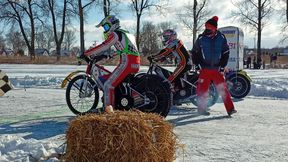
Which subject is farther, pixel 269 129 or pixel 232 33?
pixel 232 33

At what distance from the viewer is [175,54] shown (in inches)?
356

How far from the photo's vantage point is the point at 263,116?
840 cm

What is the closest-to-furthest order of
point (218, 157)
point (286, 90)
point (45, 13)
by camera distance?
point (218, 157) < point (286, 90) < point (45, 13)

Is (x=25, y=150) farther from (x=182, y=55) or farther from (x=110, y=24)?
(x=182, y=55)

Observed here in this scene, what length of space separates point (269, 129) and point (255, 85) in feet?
23.5

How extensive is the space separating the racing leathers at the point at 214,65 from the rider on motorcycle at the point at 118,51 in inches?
61.7

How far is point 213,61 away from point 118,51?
199 cm

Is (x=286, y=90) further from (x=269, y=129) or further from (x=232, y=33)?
(x=269, y=129)

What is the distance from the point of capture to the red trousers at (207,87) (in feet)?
27.1

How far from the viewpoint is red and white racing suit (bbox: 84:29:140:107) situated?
7383 millimetres

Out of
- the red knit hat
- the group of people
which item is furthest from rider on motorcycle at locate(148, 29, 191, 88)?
the red knit hat

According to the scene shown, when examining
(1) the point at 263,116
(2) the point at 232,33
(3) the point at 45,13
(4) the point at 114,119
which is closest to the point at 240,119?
Result: (1) the point at 263,116

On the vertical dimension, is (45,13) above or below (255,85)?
above

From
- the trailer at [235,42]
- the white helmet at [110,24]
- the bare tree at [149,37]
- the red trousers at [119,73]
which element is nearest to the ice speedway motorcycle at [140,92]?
the red trousers at [119,73]
